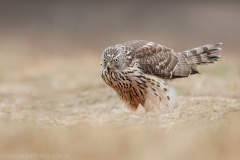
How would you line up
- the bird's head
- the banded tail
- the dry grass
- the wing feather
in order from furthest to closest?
the banded tail → the wing feather → the bird's head → the dry grass

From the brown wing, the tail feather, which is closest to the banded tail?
the tail feather

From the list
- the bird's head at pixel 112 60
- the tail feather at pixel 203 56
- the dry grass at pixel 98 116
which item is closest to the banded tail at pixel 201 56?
the tail feather at pixel 203 56

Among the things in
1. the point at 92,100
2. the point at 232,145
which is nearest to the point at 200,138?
the point at 232,145

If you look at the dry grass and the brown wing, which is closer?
the dry grass

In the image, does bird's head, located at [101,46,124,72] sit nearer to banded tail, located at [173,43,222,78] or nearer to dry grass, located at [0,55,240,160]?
dry grass, located at [0,55,240,160]

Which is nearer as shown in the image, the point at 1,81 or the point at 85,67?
the point at 1,81

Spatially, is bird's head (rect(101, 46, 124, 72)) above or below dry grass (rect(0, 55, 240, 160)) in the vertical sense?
above

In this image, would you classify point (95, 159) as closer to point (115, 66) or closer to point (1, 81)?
point (115, 66)

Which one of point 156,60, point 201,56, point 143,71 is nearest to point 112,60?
point 143,71
